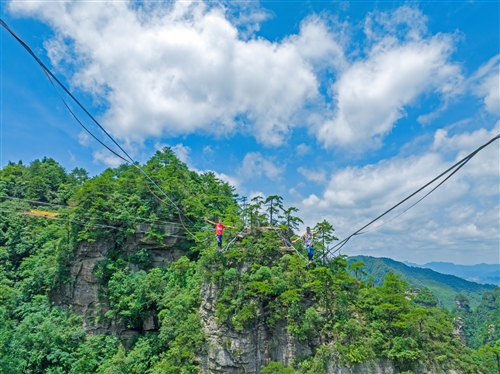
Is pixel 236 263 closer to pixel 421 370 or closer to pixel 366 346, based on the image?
pixel 366 346

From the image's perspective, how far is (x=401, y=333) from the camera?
44.2 feet

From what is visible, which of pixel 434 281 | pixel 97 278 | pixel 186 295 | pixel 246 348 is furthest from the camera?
pixel 434 281

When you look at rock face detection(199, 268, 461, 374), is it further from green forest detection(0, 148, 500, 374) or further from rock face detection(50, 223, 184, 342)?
rock face detection(50, 223, 184, 342)

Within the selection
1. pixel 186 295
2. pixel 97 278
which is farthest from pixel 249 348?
pixel 97 278

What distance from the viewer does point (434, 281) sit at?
5866 inches

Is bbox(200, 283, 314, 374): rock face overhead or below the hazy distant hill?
below

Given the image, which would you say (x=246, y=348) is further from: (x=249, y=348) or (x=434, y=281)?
(x=434, y=281)

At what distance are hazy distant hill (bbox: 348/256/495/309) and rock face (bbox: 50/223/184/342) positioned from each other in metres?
112

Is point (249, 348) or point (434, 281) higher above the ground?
point (434, 281)

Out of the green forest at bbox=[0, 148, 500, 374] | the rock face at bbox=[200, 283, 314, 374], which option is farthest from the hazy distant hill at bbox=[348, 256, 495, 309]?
the rock face at bbox=[200, 283, 314, 374]

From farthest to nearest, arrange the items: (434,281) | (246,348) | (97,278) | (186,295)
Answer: (434,281) < (97,278) < (186,295) < (246,348)

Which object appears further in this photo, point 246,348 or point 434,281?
point 434,281

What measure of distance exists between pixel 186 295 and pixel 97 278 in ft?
26.2

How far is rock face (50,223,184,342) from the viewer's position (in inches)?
777
